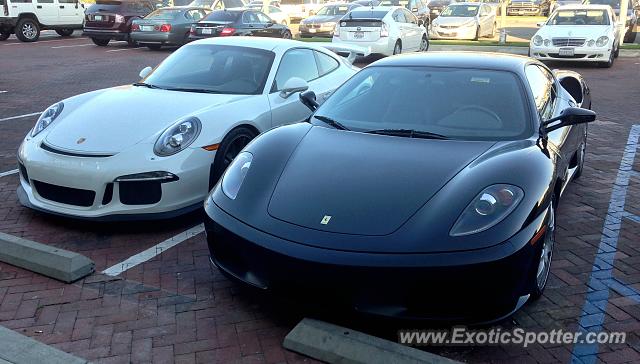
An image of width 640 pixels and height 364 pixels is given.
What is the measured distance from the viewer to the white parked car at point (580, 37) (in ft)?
48.4

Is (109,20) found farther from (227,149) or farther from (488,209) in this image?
(488,209)

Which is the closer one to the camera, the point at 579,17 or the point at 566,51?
the point at 566,51

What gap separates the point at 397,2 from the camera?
2803cm

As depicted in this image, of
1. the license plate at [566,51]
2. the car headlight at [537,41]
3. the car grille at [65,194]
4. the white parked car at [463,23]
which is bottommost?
the white parked car at [463,23]

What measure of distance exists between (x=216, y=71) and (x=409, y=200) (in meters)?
3.28

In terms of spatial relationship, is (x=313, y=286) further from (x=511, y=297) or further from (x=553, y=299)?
(x=553, y=299)

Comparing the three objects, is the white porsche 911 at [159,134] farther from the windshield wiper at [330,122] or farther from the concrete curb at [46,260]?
the windshield wiper at [330,122]

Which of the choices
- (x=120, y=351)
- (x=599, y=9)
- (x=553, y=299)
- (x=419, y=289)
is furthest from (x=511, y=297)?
(x=599, y=9)

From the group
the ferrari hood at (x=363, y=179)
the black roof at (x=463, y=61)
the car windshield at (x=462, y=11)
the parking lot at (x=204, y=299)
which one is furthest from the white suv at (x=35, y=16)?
the ferrari hood at (x=363, y=179)

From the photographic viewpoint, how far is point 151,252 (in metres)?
4.36

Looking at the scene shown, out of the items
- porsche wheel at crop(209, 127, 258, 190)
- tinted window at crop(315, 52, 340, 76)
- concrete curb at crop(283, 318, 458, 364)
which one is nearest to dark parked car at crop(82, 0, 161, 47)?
tinted window at crop(315, 52, 340, 76)

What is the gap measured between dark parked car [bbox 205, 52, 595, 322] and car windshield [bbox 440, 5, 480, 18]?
1836 cm

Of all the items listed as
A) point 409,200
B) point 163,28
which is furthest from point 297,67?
point 163,28

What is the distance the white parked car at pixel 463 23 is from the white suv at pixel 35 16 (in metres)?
12.8
